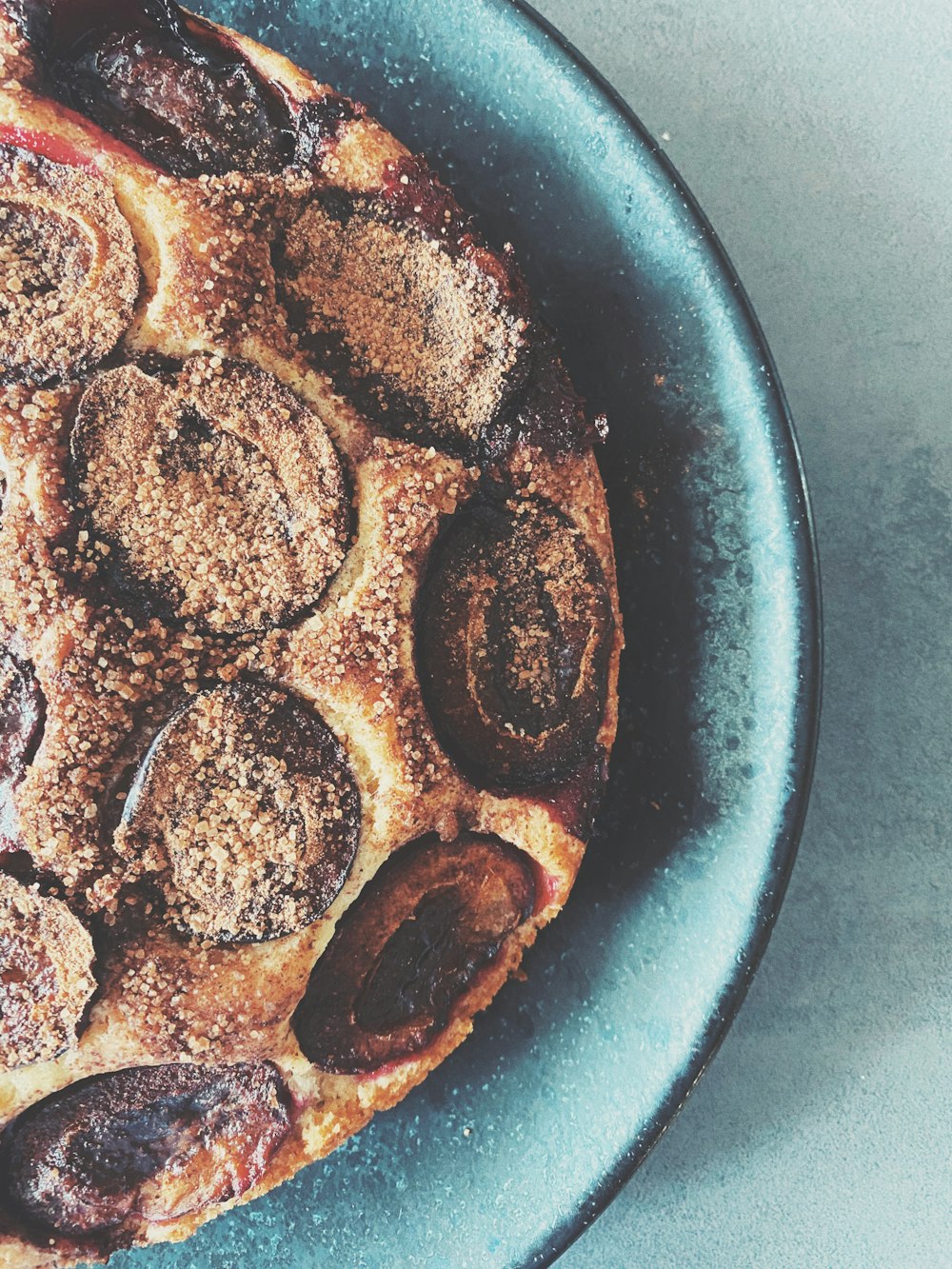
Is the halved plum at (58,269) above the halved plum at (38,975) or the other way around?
above

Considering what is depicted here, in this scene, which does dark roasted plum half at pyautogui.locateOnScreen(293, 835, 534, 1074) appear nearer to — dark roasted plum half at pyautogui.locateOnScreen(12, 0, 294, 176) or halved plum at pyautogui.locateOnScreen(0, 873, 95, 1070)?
halved plum at pyautogui.locateOnScreen(0, 873, 95, 1070)

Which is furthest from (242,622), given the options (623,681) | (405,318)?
(623,681)

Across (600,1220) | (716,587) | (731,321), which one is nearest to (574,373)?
(731,321)

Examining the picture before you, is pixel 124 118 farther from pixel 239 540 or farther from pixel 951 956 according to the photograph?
pixel 951 956

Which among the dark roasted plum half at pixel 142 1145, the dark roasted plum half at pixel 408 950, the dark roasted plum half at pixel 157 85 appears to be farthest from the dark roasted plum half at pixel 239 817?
the dark roasted plum half at pixel 157 85

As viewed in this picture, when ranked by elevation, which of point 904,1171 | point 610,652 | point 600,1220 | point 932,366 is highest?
point 932,366

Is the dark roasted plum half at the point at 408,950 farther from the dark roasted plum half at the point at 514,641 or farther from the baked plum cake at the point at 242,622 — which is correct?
the dark roasted plum half at the point at 514,641

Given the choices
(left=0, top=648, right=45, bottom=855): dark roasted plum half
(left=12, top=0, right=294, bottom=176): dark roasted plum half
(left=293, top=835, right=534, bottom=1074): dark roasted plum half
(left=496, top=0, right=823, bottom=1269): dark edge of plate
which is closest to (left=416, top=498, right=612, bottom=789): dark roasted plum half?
(left=293, top=835, right=534, bottom=1074): dark roasted plum half
